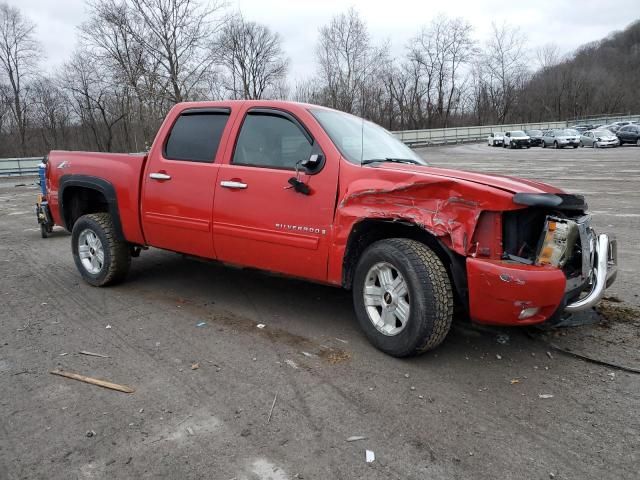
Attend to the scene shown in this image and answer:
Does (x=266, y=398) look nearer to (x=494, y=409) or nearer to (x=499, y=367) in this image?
(x=494, y=409)

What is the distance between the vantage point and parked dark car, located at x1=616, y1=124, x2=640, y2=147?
34844 millimetres

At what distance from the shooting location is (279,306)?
4.69 metres

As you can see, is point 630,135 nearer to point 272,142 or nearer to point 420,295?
point 272,142

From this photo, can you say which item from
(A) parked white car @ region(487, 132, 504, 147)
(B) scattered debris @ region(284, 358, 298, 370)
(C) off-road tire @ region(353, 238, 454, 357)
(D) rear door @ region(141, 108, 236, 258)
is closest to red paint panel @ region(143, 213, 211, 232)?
(D) rear door @ region(141, 108, 236, 258)

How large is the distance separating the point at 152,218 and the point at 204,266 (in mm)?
1544

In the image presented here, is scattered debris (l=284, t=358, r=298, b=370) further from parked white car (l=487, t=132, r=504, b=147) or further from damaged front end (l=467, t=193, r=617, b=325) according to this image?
parked white car (l=487, t=132, r=504, b=147)

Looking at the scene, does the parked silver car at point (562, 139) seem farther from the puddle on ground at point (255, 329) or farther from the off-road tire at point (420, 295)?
the off-road tire at point (420, 295)

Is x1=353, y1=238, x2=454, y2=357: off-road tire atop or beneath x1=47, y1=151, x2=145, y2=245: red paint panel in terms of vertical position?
beneath

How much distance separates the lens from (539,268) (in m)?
3.04

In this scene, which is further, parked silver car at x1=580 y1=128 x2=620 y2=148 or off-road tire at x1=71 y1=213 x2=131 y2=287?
parked silver car at x1=580 y1=128 x2=620 y2=148

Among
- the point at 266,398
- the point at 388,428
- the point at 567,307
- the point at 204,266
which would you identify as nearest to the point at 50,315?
the point at 204,266

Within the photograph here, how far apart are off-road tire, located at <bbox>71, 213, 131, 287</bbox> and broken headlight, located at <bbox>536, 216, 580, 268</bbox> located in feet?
13.5

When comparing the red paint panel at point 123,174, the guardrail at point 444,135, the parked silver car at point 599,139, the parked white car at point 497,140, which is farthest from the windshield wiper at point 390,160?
the guardrail at point 444,135

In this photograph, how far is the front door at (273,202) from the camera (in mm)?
3752
